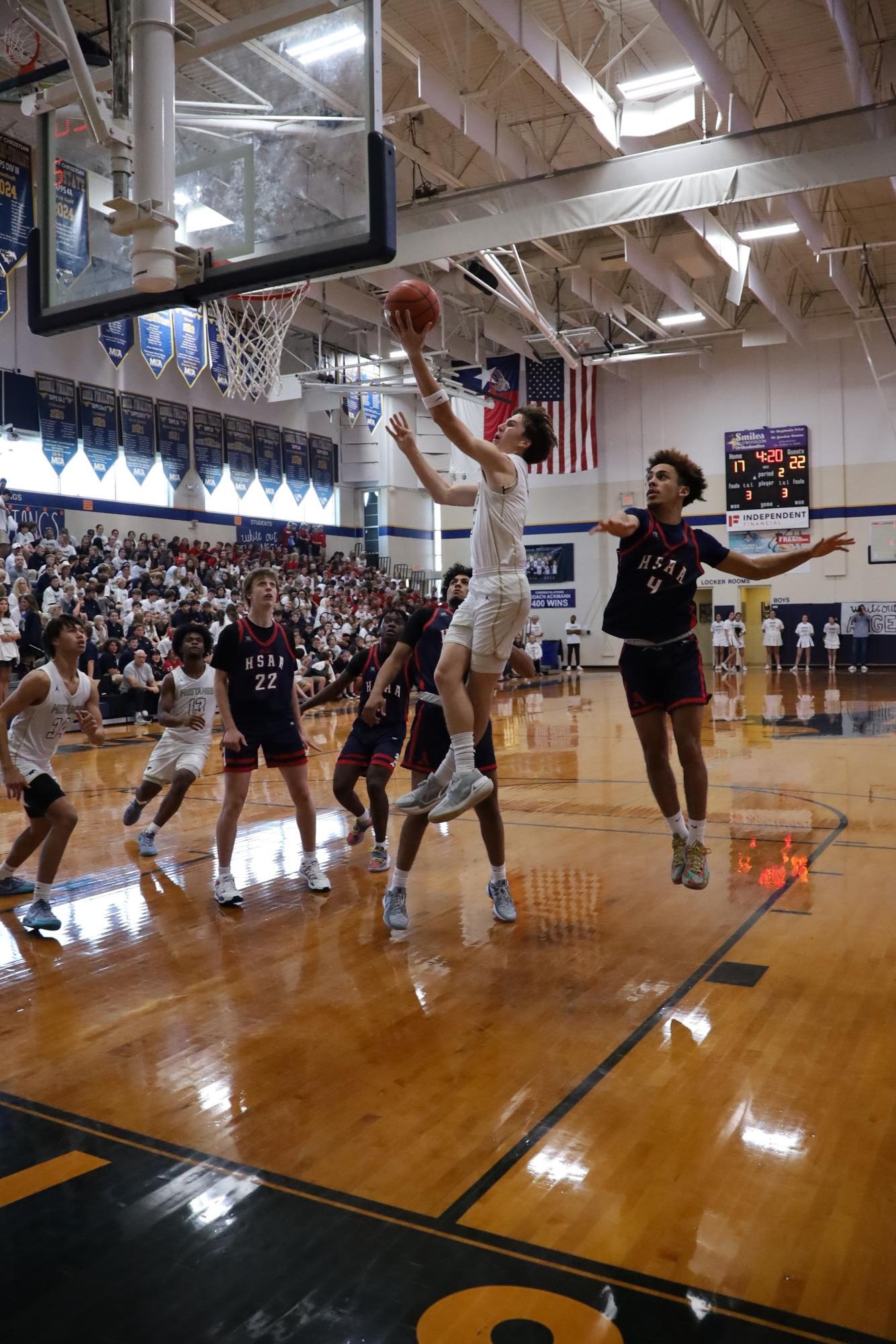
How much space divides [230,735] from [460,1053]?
2.35 m

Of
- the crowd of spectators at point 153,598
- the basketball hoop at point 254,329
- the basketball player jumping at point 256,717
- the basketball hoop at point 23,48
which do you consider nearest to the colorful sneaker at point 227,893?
the basketball player jumping at point 256,717

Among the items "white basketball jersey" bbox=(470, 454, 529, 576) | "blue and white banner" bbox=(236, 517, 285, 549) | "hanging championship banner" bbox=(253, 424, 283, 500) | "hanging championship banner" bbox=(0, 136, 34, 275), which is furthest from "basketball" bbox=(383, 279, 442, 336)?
"hanging championship banner" bbox=(253, 424, 283, 500)

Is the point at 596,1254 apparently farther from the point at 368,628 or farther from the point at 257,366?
the point at 368,628

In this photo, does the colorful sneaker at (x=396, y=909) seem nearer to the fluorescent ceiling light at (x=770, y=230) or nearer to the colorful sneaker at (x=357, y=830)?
the colorful sneaker at (x=357, y=830)

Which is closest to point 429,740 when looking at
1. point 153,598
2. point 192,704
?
point 192,704

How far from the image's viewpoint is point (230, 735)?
17.3ft

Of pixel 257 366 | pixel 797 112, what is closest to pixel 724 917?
pixel 257 366

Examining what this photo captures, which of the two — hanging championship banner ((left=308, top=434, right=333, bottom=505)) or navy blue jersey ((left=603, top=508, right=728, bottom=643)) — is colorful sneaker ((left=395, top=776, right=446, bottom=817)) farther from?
hanging championship banner ((left=308, top=434, right=333, bottom=505))

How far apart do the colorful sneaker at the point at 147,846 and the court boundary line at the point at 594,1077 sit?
3.62 m

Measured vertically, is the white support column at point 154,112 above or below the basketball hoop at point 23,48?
below

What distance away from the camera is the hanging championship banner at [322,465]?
3000cm

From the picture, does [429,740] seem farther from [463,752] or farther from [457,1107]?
[457,1107]

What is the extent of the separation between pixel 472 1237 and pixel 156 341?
18.9 meters

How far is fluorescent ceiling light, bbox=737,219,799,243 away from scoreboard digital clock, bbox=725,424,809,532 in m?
10.2
